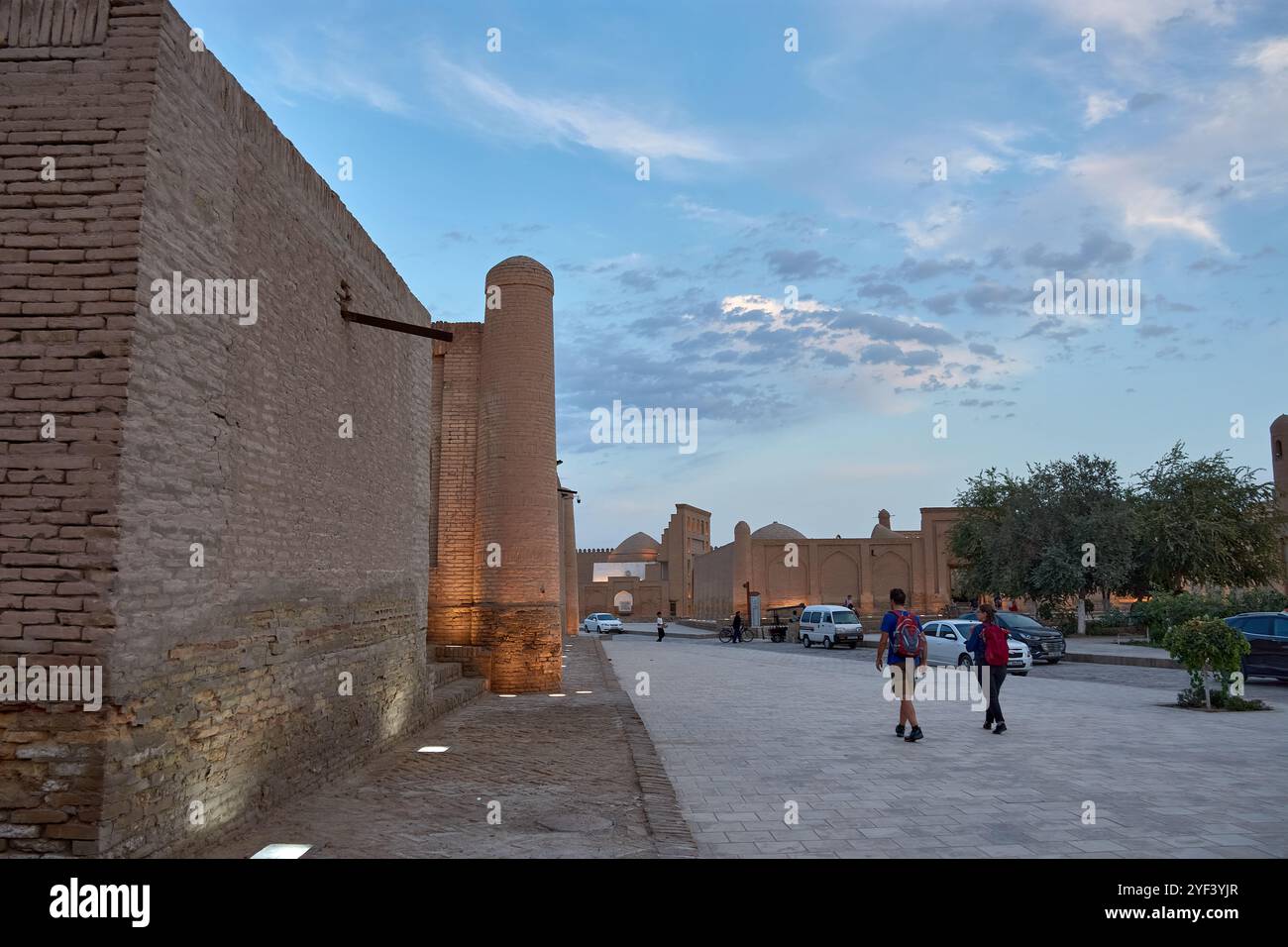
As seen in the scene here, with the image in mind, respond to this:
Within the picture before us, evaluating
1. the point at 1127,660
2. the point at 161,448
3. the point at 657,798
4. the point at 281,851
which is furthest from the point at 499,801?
the point at 1127,660

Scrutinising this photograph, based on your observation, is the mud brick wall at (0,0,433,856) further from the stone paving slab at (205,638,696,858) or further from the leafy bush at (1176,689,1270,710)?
the leafy bush at (1176,689,1270,710)

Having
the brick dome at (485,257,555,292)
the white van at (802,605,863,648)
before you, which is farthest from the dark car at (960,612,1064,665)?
the brick dome at (485,257,555,292)

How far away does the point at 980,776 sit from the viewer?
24.6ft

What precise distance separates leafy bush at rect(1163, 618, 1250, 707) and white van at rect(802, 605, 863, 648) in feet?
58.7

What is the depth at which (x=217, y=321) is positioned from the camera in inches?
220

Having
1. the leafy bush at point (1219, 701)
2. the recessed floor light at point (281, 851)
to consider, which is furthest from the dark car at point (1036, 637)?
the recessed floor light at point (281, 851)

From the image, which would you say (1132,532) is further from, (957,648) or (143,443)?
(143,443)

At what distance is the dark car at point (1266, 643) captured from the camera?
1454cm

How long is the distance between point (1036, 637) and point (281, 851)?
1894 centimetres

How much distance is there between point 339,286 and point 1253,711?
12538mm

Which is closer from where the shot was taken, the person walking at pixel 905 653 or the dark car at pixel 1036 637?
the person walking at pixel 905 653

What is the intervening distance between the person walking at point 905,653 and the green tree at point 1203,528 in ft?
78.1

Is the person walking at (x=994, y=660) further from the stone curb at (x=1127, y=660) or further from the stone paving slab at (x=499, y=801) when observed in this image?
the stone curb at (x=1127, y=660)
